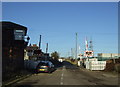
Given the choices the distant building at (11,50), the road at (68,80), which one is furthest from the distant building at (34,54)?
the road at (68,80)

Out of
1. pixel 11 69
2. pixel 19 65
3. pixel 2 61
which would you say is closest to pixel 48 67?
pixel 19 65

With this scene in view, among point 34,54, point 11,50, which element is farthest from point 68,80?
point 34,54

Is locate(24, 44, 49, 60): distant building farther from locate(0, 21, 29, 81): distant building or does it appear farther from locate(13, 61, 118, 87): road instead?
locate(13, 61, 118, 87): road

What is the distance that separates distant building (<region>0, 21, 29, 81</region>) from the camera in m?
18.0

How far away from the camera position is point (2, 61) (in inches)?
688

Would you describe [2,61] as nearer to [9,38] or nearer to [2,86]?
[9,38]

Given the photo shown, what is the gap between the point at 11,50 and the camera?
20.7 meters

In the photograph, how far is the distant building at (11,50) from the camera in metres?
18.0

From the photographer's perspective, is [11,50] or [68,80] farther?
[11,50]

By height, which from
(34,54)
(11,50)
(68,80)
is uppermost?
(11,50)

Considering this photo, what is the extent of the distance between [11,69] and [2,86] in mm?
8783

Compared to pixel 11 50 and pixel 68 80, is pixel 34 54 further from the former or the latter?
pixel 68 80

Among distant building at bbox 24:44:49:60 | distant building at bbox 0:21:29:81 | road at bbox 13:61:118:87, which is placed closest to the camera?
road at bbox 13:61:118:87

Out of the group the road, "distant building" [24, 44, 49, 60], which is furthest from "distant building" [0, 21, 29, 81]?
the road
